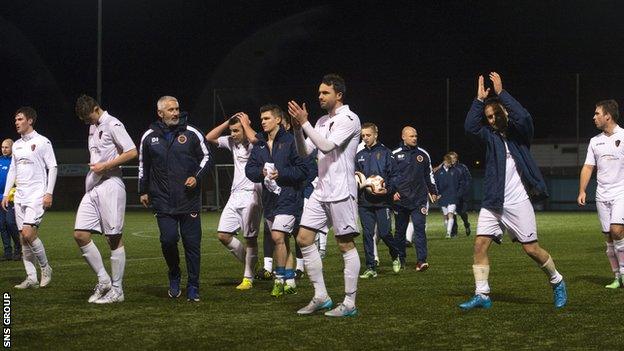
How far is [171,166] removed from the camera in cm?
1028

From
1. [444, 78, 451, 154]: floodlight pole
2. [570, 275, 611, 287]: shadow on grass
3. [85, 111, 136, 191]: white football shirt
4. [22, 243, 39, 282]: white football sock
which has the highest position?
[444, 78, 451, 154]: floodlight pole

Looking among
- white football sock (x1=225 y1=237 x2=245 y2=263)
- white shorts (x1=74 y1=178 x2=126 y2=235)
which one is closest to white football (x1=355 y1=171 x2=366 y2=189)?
white football sock (x1=225 y1=237 x2=245 y2=263)

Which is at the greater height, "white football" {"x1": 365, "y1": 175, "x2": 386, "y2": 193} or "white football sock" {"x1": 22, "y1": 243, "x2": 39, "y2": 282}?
"white football" {"x1": 365, "y1": 175, "x2": 386, "y2": 193}

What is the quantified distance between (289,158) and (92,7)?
43868 millimetres

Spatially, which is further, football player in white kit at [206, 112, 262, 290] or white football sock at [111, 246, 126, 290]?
football player in white kit at [206, 112, 262, 290]

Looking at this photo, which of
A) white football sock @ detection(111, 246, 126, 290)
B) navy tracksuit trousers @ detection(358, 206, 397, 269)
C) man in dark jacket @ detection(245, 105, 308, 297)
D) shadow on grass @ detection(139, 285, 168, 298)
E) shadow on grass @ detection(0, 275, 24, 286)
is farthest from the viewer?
navy tracksuit trousers @ detection(358, 206, 397, 269)

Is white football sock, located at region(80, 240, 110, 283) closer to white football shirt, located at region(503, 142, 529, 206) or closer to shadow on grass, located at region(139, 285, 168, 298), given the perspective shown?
shadow on grass, located at region(139, 285, 168, 298)

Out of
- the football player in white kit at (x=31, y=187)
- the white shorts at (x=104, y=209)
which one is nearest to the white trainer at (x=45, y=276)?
the football player in white kit at (x=31, y=187)

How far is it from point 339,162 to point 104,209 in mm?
2870

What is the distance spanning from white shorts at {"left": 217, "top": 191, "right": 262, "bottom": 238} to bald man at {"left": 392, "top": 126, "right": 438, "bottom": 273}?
2865 millimetres

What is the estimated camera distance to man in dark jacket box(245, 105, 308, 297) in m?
11.1

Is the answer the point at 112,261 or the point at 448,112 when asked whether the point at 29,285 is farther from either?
the point at 448,112

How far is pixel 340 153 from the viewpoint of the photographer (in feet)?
29.9

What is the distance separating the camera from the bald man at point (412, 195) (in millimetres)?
14555
